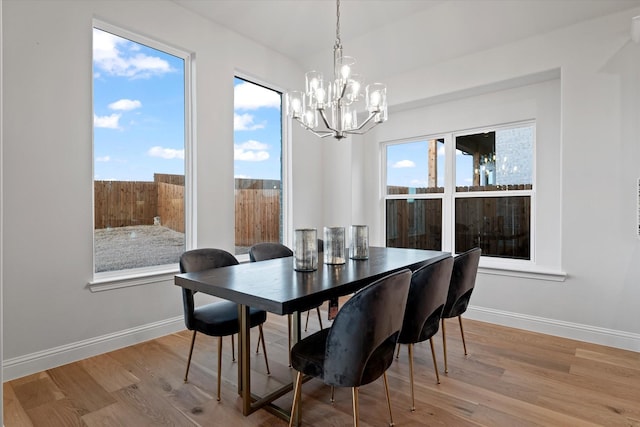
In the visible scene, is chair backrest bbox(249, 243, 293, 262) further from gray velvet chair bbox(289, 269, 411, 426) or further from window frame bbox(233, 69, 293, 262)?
gray velvet chair bbox(289, 269, 411, 426)

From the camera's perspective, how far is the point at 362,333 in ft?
5.08

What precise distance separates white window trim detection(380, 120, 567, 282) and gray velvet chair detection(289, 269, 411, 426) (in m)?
2.43

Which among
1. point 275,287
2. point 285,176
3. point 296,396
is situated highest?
point 285,176

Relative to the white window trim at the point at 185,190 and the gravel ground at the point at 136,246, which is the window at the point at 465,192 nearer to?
the white window trim at the point at 185,190

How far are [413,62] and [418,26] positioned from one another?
0.48m

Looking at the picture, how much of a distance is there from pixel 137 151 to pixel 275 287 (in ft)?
7.55

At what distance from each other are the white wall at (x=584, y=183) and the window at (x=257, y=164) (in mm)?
2299

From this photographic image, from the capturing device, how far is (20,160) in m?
2.53

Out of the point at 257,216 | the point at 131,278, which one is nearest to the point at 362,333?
the point at 131,278

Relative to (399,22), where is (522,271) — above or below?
below

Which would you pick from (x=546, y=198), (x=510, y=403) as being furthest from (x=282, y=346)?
(x=546, y=198)

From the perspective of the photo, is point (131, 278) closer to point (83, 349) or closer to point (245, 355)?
point (83, 349)

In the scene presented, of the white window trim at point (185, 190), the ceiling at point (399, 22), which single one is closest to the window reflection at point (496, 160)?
the ceiling at point (399, 22)

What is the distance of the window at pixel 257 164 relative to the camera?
162 inches
